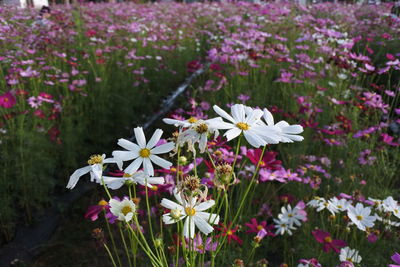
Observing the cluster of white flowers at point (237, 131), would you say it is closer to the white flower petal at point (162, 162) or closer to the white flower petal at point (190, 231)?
the white flower petal at point (162, 162)

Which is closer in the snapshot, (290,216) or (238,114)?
(238,114)

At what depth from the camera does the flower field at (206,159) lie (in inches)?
31.3

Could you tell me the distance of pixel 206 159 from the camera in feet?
6.51

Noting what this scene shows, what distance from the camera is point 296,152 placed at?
7.87 ft

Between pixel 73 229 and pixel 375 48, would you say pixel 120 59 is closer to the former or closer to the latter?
pixel 73 229

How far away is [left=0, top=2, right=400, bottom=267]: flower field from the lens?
80 cm

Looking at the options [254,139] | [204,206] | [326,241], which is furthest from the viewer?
[326,241]

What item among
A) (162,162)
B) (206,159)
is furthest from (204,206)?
(206,159)

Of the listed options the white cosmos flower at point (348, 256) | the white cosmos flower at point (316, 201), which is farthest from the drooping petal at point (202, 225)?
the white cosmos flower at point (316, 201)

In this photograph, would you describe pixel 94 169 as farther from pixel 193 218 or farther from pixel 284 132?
pixel 284 132

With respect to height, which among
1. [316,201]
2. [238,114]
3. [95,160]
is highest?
[238,114]

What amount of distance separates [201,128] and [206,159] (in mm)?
1259

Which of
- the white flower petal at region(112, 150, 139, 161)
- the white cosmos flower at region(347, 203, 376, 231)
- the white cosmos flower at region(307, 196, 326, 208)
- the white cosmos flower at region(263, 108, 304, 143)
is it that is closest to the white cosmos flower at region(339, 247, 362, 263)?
the white cosmos flower at region(347, 203, 376, 231)

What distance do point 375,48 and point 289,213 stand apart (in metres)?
3.73
